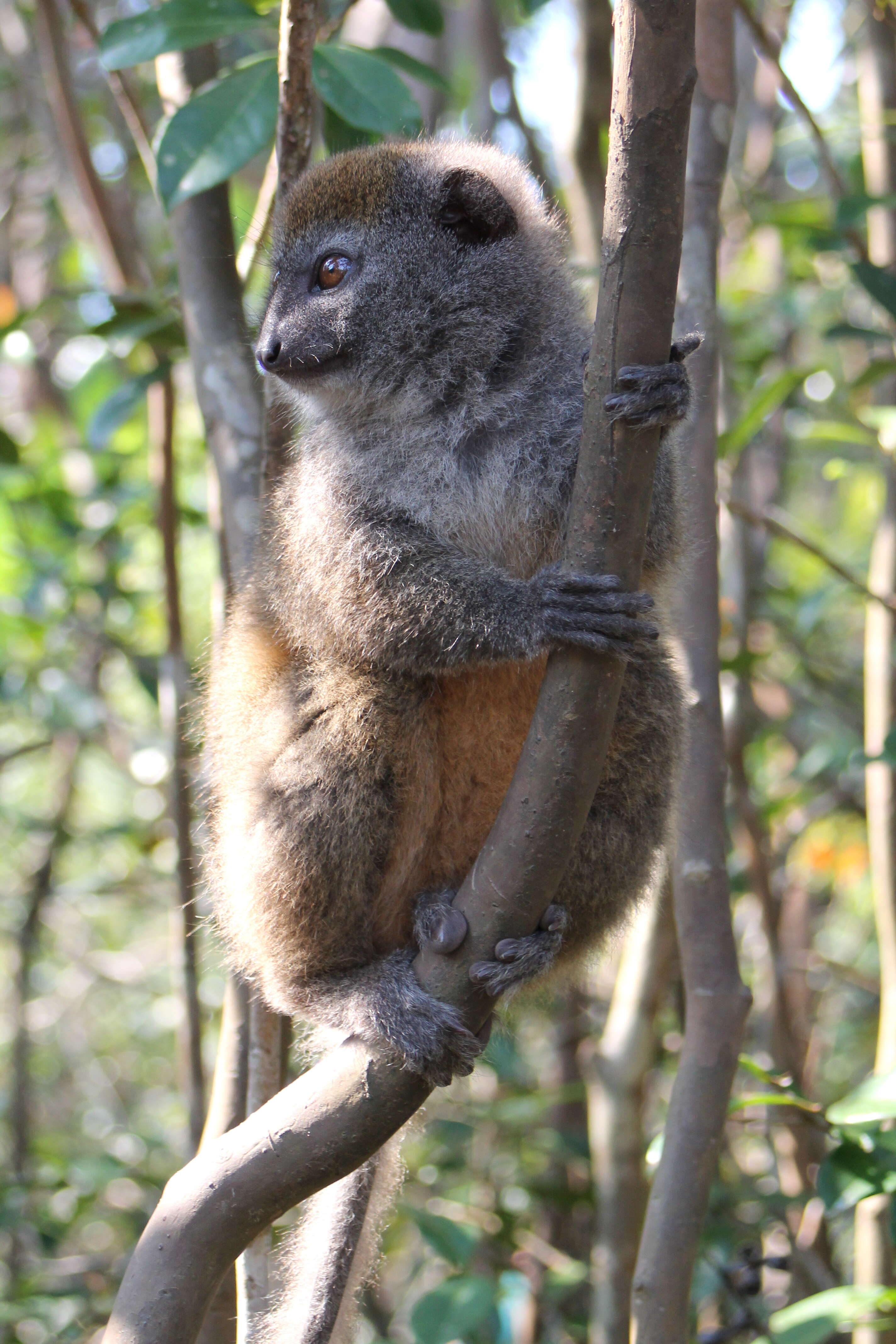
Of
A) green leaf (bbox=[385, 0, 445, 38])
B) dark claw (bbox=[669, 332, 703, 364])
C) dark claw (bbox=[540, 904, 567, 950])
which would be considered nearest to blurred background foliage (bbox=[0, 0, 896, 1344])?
green leaf (bbox=[385, 0, 445, 38])

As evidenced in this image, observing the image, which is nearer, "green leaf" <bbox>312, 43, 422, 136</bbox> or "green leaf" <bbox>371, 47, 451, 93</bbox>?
"green leaf" <bbox>312, 43, 422, 136</bbox>

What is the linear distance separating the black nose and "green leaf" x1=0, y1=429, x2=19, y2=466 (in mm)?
2466

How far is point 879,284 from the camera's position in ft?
12.9

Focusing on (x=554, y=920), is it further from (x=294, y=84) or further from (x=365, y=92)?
(x=365, y=92)

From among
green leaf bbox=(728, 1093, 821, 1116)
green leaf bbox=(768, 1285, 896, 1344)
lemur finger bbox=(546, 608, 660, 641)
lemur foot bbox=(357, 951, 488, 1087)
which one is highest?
lemur finger bbox=(546, 608, 660, 641)

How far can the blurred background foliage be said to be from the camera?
4.02 m

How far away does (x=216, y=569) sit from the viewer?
4.00 m

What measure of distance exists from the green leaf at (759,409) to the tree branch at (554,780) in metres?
2.23

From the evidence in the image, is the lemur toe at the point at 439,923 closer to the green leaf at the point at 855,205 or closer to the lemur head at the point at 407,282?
the lemur head at the point at 407,282

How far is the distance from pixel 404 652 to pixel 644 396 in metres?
0.91

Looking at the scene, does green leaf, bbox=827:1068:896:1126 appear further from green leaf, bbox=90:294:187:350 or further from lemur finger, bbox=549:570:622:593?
green leaf, bbox=90:294:187:350

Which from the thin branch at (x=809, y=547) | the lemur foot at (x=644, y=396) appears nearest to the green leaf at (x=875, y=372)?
the thin branch at (x=809, y=547)

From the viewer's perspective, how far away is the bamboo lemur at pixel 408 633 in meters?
2.71

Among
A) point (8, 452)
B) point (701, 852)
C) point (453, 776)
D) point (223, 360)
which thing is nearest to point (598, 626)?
point (453, 776)
